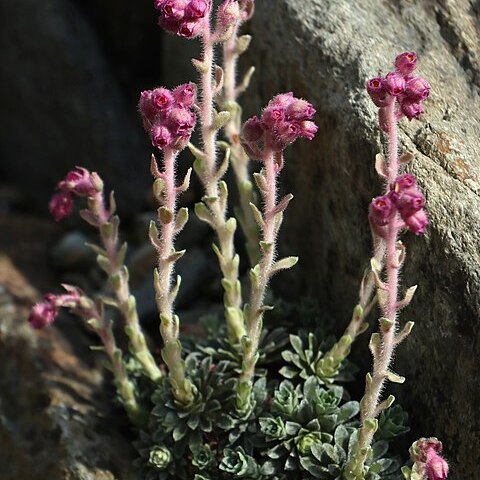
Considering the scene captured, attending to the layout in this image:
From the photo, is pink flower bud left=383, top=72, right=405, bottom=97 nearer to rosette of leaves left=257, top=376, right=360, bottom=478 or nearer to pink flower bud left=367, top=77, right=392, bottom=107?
pink flower bud left=367, top=77, right=392, bottom=107

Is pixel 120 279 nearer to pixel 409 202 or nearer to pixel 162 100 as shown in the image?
pixel 162 100

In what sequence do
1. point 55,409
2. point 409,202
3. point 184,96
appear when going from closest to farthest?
point 409,202 → point 184,96 → point 55,409

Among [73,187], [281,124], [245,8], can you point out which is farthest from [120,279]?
[245,8]

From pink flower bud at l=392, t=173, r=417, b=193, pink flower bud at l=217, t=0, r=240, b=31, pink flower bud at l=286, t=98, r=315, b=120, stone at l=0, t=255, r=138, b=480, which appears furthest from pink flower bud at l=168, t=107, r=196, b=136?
stone at l=0, t=255, r=138, b=480

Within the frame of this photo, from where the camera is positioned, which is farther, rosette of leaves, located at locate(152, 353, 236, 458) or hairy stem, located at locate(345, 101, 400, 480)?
rosette of leaves, located at locate(152, 353, 236, 458)

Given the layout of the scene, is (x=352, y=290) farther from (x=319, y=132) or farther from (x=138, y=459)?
(x=138, y=459)
